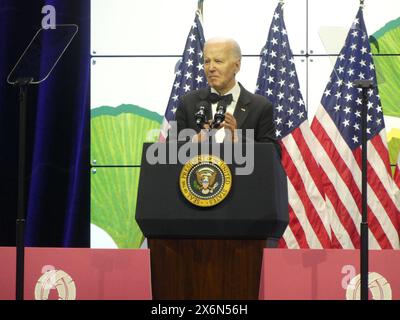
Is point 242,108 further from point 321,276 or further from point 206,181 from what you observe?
point 321,276

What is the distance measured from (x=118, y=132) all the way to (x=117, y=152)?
17 cm

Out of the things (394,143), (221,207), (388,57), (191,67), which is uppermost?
(388,57)

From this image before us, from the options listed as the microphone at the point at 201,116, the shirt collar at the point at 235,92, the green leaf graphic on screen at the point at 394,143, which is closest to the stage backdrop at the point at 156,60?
the green leaf graphic on screen at the point at 394,143

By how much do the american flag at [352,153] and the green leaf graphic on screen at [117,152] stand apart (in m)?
1.43

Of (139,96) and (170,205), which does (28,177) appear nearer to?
(139,96)

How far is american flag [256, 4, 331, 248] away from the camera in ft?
20.3

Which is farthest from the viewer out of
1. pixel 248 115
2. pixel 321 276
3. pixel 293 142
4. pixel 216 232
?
pixel 293 142

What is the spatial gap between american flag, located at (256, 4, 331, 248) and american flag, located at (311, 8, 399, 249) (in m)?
0.10

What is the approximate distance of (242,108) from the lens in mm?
4285

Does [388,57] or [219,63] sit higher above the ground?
[388,57]

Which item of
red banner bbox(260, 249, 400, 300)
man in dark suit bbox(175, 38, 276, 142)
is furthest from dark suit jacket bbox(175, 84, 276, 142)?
red banner bbox(260, 249, 400, 300)

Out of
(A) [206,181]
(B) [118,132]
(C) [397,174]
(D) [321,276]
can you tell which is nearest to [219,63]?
(A) [206,181]
